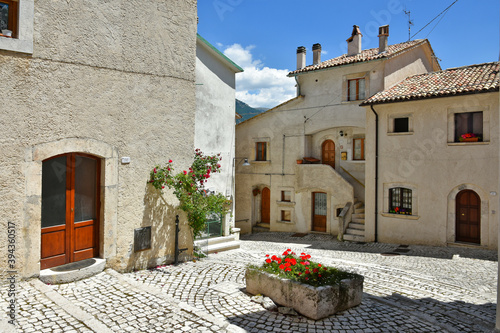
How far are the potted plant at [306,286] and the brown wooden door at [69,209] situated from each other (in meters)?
3.44

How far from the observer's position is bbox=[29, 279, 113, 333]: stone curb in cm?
493

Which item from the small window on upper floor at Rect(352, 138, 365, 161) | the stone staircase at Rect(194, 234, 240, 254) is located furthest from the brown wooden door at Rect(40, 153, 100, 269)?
the small window on upper floor at Rect(352, 138, 365, 161)

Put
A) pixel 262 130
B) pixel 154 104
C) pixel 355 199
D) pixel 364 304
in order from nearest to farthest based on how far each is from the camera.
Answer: pixel 364 304, pixel 154 104, pixel 355 199, pixel 262 130

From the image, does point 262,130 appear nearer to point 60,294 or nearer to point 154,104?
point 154,104

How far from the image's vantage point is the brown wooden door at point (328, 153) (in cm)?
2048

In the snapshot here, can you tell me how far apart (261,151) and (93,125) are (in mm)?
15675

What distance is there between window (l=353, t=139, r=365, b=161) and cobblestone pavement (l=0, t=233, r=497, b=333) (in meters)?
10.7

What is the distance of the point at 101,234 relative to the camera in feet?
24.1

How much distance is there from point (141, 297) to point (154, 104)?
4.12 metres

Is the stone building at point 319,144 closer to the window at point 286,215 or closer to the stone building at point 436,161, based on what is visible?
the window at point 286,215

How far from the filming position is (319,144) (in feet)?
68.0

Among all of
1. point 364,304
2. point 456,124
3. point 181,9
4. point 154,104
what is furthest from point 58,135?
point 456,124

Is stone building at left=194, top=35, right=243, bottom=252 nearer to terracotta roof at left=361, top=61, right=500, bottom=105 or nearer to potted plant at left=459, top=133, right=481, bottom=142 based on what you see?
terracotta roof at left=361, top=61, right=500, bottom=105

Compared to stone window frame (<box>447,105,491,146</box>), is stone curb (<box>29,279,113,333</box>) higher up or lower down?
lower down
